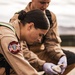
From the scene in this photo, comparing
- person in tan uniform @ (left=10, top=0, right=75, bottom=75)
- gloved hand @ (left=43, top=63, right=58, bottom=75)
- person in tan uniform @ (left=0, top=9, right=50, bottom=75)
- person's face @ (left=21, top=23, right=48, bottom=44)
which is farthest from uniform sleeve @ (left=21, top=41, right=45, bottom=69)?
person's face @ (left=21, top=23, right=48, bottom=44)

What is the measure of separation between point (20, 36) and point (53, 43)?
85 centimetres

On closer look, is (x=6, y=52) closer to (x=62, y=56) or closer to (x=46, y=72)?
(x=46, y=72)

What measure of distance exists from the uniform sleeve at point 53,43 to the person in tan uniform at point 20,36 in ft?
2.37

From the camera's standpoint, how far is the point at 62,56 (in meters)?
3.11

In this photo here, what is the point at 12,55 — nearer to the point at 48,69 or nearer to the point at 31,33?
the point at 31,33

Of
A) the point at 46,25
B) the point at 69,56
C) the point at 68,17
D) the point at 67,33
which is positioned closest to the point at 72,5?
the point at 68,17

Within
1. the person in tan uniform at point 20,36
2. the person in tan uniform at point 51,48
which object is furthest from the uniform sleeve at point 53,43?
the person in tan uniform at point 20,36

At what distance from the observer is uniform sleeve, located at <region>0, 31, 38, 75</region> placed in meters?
2.12

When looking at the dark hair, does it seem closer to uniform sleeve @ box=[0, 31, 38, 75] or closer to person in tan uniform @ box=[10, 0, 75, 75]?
uniform sleeve @ box=[0, 31, 38, 75]

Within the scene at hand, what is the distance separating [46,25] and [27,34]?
14cm

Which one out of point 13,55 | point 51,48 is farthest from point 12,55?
point 51,48

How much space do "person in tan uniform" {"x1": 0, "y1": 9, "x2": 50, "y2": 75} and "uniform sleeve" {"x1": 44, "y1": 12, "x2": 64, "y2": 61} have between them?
2.37 ft

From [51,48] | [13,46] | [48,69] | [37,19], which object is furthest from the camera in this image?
[51,48]

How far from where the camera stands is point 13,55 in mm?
2145
